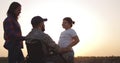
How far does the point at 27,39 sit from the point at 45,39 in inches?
18.0

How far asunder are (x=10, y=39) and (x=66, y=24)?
1.37 meters

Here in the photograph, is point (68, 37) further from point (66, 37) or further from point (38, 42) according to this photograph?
point (38, 42)

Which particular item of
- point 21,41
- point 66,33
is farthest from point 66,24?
point 21,41

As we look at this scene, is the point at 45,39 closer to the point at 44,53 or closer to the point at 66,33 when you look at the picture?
the point at 44,53

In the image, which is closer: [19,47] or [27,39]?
[27,39]

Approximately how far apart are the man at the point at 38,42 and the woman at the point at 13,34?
0.95 metres

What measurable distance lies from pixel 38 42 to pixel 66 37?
61.6 inches

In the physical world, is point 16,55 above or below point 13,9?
below

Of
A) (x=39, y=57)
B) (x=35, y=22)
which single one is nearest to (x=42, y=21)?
(x=35, y=22)

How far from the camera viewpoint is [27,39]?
963 cm

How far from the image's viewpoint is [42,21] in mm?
9617

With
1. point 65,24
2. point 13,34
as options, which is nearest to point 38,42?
point 13,34

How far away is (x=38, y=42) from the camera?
9375 millimetres

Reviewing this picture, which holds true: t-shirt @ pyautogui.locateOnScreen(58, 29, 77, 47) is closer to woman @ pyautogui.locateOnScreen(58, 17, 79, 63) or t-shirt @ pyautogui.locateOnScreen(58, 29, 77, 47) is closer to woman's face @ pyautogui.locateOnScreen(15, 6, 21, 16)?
woman @ pyautogui.locateOnScreen(58, 17, 79, 63)
